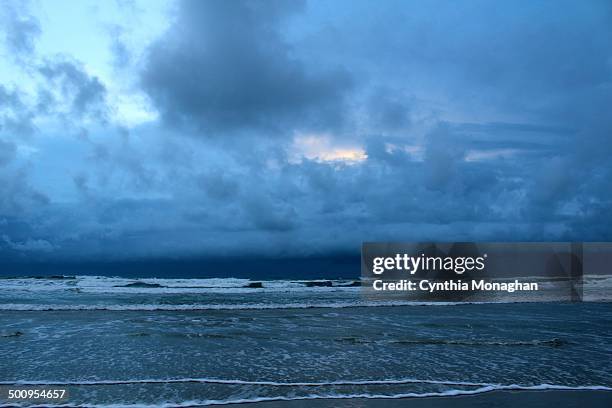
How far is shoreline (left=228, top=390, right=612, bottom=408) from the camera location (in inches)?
300

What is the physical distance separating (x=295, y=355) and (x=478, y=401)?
5.29 m

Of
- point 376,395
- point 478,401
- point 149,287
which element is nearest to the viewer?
point 478,401

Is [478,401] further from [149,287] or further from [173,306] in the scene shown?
[149,287]

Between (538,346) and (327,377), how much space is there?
7759mm

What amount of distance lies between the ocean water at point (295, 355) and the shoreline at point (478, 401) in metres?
0.28

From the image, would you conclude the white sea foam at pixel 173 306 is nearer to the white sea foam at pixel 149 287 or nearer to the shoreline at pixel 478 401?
the white sea foam at pixel 149 287

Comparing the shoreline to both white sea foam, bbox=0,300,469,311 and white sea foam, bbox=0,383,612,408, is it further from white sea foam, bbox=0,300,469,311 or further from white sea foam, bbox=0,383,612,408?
white sea foam, bbox=0,300,469,311

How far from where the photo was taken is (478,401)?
792cm

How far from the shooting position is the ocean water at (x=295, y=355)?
8.78 m

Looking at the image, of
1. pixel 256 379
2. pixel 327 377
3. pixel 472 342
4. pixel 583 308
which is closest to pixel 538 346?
pixel 472 342

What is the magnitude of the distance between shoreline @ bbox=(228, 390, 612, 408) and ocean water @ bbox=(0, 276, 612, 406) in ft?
0.91

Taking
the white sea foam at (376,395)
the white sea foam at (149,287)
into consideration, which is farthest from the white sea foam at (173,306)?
the white sea foam at (376,395)

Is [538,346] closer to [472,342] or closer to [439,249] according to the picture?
[472,342]

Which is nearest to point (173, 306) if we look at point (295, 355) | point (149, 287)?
point (295, 355)
